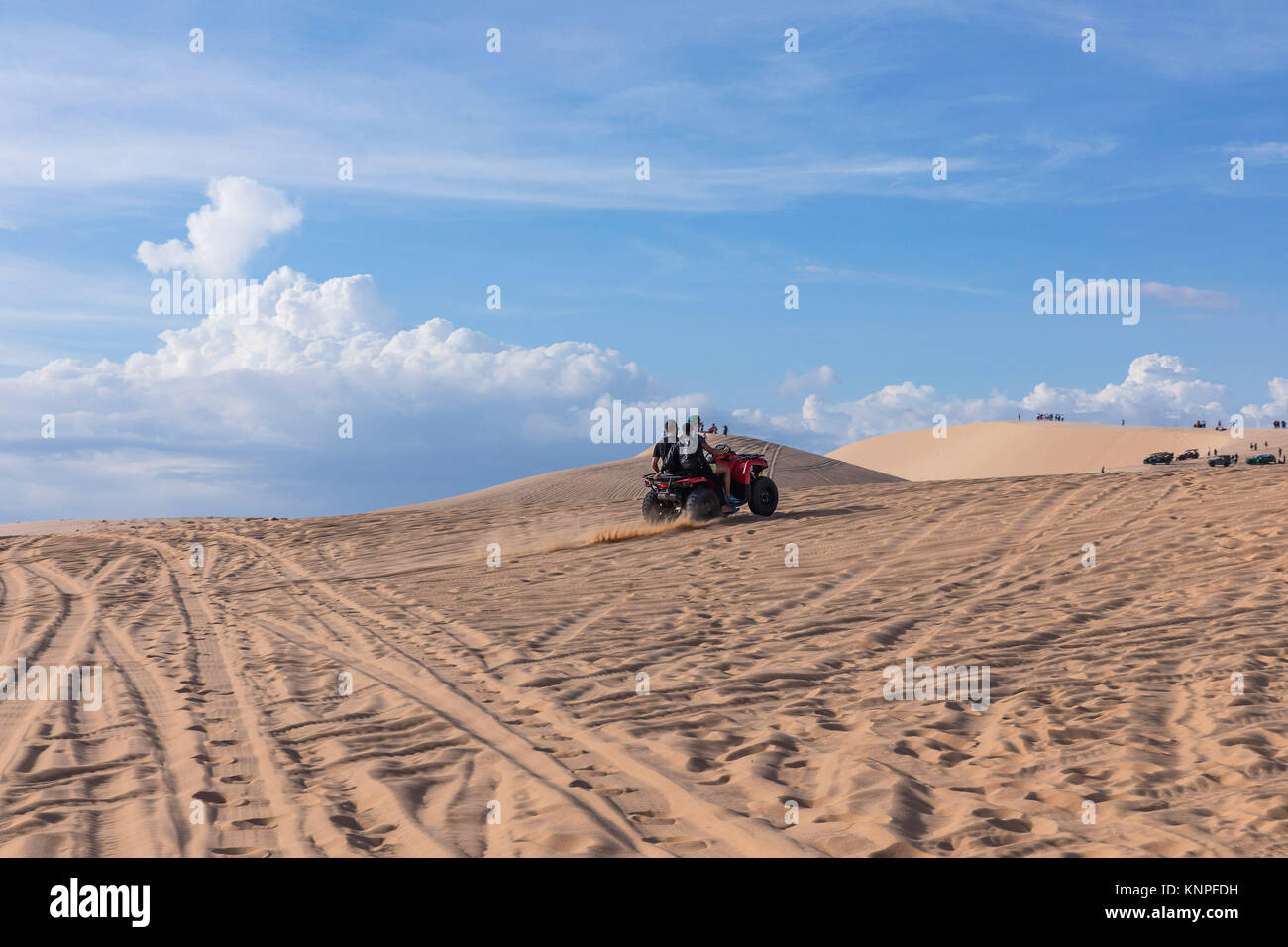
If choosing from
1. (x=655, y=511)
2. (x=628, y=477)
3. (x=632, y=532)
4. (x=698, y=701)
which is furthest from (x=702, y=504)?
(x=628, y=477)

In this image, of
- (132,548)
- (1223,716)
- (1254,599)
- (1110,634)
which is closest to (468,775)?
(1223,716)

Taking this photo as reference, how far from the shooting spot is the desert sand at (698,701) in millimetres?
4414

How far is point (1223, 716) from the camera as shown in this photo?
6016mm

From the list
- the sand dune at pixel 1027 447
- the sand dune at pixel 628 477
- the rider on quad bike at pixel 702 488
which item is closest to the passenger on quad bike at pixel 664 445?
the rider on quad bike at pixel 702 488

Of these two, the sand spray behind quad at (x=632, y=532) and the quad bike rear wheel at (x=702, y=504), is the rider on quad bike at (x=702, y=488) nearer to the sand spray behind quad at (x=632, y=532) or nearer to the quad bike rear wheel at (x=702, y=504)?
the quad bike rear wheel at (x=702, y=504)

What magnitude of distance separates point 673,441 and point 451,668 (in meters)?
8.65

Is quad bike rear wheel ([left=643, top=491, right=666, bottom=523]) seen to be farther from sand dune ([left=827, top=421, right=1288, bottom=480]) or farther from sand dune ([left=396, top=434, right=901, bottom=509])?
sand dune ([left=827, top=421, right=1288, bottom=480])

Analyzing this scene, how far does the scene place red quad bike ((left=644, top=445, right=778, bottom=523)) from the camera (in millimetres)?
16141

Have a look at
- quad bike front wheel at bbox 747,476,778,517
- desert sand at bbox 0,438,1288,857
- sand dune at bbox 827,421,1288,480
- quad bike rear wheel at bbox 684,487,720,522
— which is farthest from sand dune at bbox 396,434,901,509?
sand dune at bbox 827,421,1288,480

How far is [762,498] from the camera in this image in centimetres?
1692

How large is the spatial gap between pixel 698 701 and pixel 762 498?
34.3 ft

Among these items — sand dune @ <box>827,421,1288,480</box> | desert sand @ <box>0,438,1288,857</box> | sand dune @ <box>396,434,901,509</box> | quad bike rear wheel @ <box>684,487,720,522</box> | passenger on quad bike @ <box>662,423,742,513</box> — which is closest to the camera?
desert sand @ <box>0,438,1288,857</box>

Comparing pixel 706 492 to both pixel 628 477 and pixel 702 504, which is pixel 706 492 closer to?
pixel 702 504
